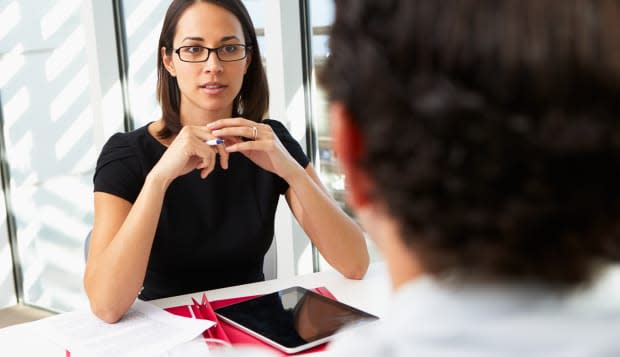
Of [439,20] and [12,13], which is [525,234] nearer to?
[439,20]

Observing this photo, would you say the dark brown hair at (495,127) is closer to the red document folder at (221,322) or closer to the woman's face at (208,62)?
the red document folder at (221,322)

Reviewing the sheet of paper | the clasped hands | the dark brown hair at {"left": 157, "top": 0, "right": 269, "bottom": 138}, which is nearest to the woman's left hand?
the clasped hands

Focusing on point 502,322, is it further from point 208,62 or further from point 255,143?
point 208,62

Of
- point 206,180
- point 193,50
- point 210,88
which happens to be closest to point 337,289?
point 206,180

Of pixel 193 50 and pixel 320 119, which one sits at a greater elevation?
pixel 193 50

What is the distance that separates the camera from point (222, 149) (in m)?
1.66

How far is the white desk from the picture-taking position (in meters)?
1.30

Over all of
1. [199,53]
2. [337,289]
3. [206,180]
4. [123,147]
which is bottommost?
[337,289]

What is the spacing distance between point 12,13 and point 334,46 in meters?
3.86

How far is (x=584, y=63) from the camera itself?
1.35 feet

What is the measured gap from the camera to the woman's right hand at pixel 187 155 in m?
1.59

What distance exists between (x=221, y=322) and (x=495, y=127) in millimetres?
1053

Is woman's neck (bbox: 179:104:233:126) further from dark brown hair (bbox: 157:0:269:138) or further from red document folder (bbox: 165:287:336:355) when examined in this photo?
red document folder (bbox: 165:287:336:355)

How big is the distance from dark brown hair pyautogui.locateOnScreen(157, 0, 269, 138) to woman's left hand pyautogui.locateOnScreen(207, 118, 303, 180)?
0.30 m
